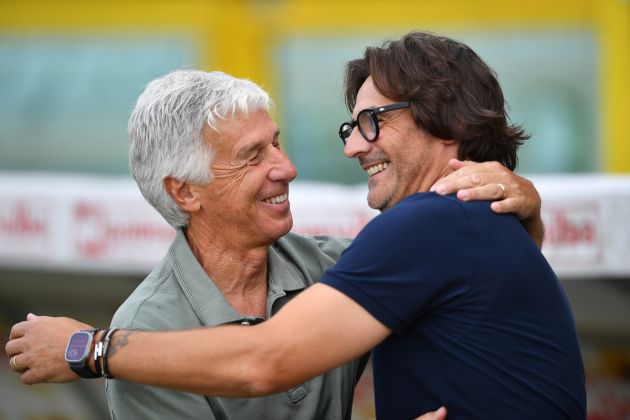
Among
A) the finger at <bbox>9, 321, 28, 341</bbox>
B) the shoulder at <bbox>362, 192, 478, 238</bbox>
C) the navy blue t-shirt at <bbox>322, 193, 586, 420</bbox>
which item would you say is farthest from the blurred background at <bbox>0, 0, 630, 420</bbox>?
the finger at <bbox>9, 321, 28, 341</bbox>

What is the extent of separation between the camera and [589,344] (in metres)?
5.74

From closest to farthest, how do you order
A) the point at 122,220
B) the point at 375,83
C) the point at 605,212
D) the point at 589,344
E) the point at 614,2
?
the point at 375,83
the point at 605,212
the point at 122,220
the point at 589,344
the point at 614,2

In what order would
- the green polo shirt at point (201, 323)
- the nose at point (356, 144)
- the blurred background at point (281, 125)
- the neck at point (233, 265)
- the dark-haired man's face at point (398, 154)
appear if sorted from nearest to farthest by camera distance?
the green polo shirt at point (201, 323)
the dark-haired man's face at point (398, 154)
the nose at point (356, 144)
the neck at point (233, 265)
the blurred background at point (281, 125)

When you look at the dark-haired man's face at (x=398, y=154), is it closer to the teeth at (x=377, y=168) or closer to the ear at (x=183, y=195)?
the teeth at (x=377, y=168)

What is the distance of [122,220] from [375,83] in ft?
8.64

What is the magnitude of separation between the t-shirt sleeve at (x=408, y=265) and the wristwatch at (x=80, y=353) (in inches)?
25.9

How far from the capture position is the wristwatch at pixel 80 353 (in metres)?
2.58

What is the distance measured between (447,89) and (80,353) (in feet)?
4.18

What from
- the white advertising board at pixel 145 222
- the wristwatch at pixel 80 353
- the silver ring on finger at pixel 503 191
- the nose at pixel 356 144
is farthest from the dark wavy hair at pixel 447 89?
the white advertising board at pixel 145 222

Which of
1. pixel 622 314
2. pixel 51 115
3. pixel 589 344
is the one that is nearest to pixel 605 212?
pixel 622 314

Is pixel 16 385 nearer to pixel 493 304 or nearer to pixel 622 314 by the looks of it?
pixel 622 314

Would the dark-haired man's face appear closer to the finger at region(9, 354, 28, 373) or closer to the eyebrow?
the eyebrow

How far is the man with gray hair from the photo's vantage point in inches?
117

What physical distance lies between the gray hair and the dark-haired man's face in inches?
15.4
